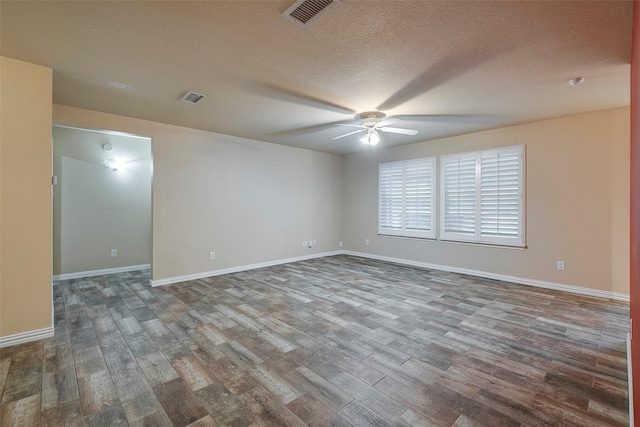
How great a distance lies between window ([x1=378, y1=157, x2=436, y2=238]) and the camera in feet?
18.5

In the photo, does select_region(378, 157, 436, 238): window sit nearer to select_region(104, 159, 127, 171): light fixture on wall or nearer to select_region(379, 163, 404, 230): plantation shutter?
select_region(379, 163, 404, 230): plantation shutter

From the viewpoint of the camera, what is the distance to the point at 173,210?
462 cm

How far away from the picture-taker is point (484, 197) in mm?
4871

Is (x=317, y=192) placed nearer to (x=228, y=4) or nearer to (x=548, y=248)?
(x=548, y=248)

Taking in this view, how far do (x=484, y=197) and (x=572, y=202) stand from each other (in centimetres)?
114

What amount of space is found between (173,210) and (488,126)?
536 centimetres

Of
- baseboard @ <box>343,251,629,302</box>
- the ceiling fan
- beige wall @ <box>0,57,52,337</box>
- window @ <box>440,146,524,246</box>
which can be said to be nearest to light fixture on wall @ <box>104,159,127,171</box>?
beige wall @ <box>0,57,52,337</box>

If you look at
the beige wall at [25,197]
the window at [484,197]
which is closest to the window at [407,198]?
the window at [484,197]

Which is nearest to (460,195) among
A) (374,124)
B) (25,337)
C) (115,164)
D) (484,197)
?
(484,197)

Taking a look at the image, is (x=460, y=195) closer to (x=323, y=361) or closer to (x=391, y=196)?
(x=391, y=196)

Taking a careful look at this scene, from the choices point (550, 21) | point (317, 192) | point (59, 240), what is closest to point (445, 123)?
point (550, 21)

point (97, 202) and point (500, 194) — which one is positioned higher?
point (500, 194)

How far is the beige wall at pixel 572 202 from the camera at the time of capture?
3781mm

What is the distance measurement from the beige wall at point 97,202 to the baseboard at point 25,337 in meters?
A: 2.69
